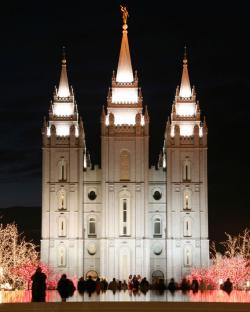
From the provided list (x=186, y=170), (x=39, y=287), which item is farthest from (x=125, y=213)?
(x=39, y=287)

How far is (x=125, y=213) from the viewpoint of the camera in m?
100

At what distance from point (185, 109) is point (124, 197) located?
1270cm

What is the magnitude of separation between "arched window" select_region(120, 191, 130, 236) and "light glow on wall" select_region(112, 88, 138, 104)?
10.2 m

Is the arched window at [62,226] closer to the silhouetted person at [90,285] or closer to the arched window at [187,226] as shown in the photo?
the arched window at [187,226]

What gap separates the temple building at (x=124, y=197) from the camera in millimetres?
99688

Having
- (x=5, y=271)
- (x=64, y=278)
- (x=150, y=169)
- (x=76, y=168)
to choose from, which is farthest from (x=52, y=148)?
(x=64, y=278)

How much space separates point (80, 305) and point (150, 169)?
64341mm

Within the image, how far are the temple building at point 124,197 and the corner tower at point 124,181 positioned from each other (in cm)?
11

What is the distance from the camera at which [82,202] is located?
332 feet

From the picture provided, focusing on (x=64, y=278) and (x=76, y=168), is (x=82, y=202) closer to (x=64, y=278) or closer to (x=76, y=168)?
(x=76, y=168)

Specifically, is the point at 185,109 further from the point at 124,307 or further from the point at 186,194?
the point at 124,307

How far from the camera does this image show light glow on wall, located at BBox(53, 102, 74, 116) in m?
104

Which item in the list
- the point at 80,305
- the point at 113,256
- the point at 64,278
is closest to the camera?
the point at 80,305

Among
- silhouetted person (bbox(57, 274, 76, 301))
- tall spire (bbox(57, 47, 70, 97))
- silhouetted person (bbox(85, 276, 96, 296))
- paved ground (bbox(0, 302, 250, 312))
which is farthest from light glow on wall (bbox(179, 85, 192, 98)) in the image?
paved ground (bbox(0, 302, 250, 312))
